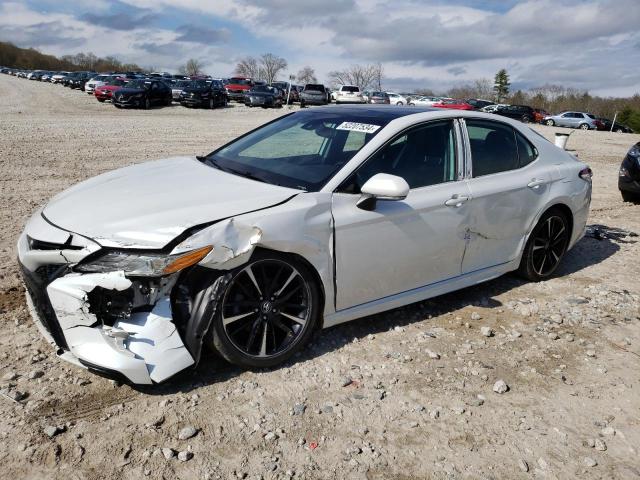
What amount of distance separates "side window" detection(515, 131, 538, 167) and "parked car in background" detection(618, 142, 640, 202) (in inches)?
193

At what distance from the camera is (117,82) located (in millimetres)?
32469

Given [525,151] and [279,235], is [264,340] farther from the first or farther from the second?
[525,151]

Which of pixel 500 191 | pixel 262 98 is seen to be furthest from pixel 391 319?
pixel 262 98

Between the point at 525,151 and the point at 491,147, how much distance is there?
1.66ft

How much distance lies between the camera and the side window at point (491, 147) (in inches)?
167

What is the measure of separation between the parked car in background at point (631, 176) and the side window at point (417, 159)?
6.04 m

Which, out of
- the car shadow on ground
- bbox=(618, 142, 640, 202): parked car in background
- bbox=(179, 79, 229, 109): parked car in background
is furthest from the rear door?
bbox=(179, 79, 229, 109): parked car in background

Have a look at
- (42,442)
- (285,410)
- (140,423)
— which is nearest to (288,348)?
(285,410)

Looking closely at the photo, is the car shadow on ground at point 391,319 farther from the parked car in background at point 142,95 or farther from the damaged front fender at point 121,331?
the parked car in background at point 142,95

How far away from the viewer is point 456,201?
12.9 feet

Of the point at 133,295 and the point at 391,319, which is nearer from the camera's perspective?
the point at 133,295

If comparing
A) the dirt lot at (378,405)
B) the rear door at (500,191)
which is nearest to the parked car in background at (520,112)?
the rear door at (500,191)

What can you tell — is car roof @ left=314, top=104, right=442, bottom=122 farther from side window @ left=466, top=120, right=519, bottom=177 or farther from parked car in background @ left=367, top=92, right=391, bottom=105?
parked car in background @ left=367, top=92, right=391, bottom=105

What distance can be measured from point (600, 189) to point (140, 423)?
1017cm
